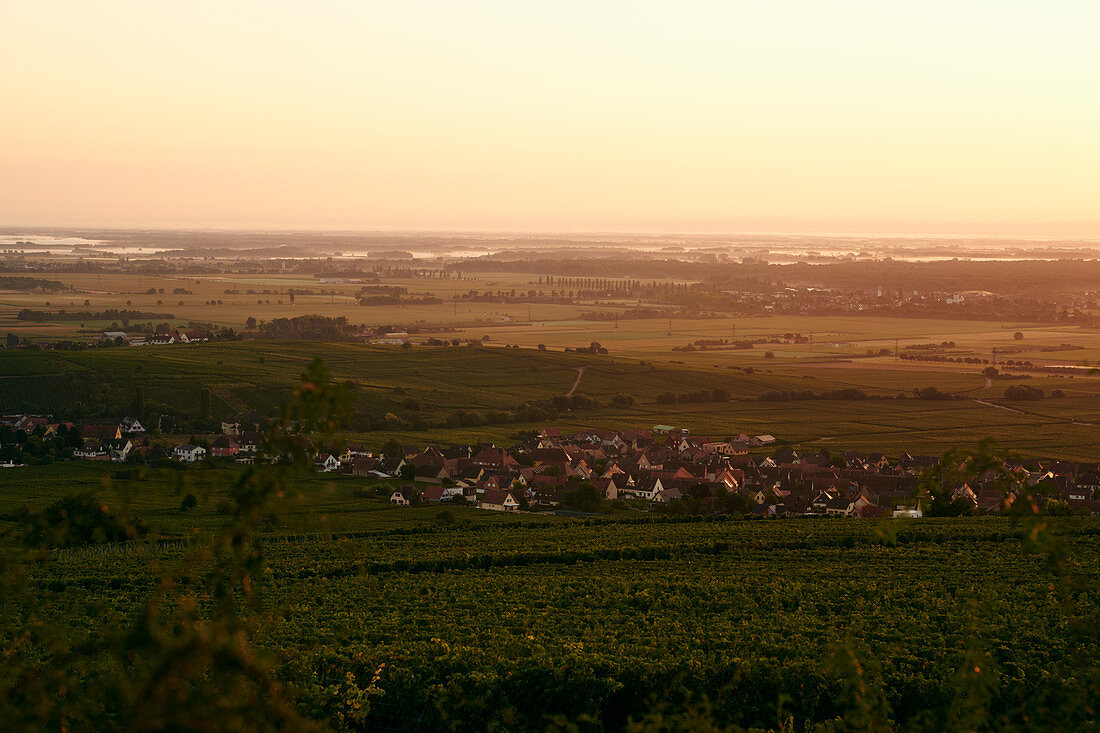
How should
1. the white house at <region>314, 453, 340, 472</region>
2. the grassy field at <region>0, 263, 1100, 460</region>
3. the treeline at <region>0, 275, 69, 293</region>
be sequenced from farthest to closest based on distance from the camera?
1. the treeline at <region>0, 275, 69, 293</region>
2. the grassy field at <region>0, 263, 1100, 460</region>
3. the white house at <region>314, 453, 340, 472</region>

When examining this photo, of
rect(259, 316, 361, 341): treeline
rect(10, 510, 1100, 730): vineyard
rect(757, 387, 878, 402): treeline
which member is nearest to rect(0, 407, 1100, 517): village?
rect(10, 510, 1100, 730): vineyard

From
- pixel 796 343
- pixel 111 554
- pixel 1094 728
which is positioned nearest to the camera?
pixel 1094 728

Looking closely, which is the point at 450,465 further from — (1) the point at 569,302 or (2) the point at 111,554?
(1) the point at 569,302

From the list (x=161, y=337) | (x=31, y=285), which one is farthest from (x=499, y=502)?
(x=31, y=285)

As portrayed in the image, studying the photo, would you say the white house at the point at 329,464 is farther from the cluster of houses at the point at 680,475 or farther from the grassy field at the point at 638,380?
the grassy field at the point at 638,380

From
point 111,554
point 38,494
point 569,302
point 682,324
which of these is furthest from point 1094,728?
point 569,302

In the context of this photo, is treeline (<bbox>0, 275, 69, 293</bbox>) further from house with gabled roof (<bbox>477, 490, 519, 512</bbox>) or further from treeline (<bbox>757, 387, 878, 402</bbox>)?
house with gabled roof (<bbox>477, 490, 519, 512</bbox>)

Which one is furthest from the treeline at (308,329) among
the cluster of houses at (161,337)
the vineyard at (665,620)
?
the vineyard at (665,620)
